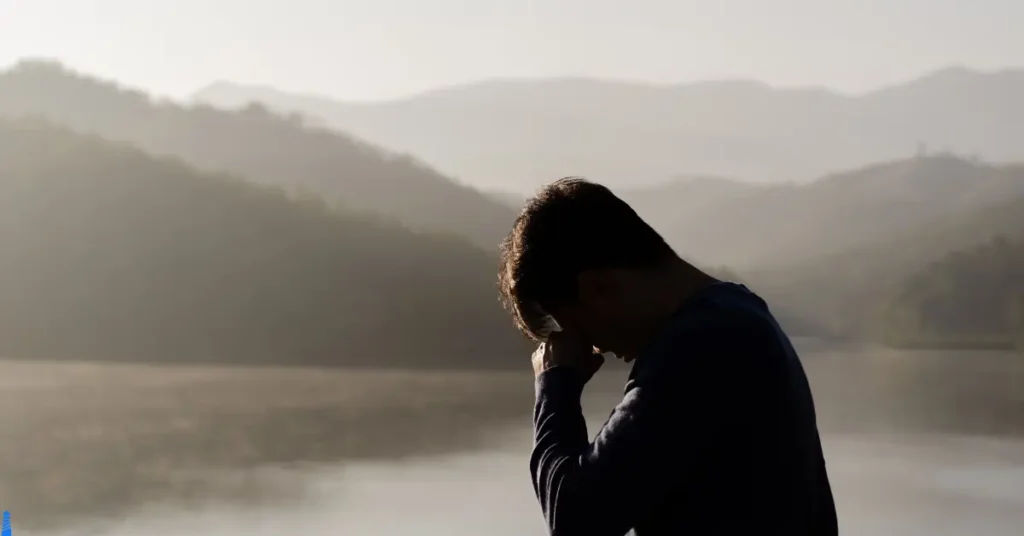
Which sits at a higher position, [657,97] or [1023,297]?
[657,97]

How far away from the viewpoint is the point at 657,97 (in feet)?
11.1

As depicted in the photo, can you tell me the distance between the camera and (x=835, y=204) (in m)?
3.74

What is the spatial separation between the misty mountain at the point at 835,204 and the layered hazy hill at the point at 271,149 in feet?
2.18

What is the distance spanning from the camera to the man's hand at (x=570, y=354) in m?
0.60

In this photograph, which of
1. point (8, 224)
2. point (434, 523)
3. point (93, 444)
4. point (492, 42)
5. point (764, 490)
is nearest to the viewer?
point (764, 490)

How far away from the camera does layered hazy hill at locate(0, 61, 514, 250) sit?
10.9 ft

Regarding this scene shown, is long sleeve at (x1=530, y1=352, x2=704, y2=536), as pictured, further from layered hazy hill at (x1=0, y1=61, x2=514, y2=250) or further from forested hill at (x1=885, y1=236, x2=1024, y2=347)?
forested hill at (x1=885, y1=236, x2=1024, y2=347)

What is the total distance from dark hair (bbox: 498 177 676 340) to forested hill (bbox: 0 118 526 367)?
2804 mm

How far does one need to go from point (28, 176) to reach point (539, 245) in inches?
123

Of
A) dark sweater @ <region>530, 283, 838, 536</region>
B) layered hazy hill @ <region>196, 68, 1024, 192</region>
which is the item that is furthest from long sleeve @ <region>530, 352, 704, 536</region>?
layered hazy hill @ <region>196, 68, 1024, 192</region>

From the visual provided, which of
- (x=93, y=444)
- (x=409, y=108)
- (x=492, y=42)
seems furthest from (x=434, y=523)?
(x=409, y=108)

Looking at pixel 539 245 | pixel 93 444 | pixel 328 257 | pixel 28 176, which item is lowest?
pixel 539 245

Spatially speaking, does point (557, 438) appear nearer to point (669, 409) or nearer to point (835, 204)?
point (669, 409)

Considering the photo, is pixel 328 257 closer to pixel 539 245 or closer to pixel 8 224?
pixel 8 224
